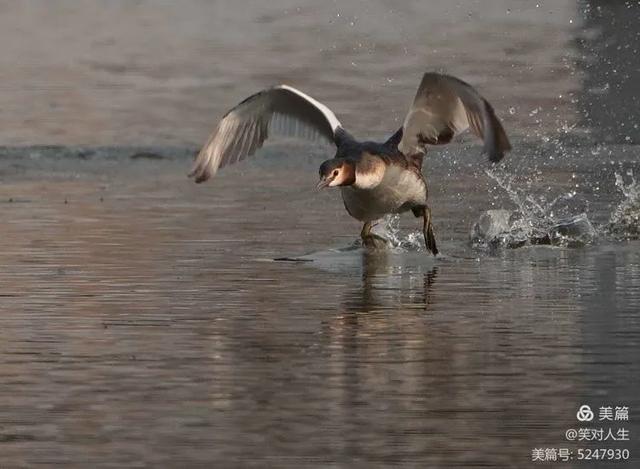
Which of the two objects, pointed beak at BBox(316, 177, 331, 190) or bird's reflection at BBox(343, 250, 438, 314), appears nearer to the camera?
bird's reflection at BBox(343, 250, 438, 314)

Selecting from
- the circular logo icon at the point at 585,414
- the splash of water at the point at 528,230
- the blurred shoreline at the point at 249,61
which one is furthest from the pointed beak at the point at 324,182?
the blurred shoreline at the point at 249,61

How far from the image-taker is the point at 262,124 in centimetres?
1350

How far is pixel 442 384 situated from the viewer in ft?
27.7

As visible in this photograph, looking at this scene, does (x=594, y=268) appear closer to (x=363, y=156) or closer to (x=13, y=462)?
(x=363, y=156)

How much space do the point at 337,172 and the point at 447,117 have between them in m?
1.31

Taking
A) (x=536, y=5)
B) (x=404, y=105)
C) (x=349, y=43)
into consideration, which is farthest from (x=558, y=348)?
(x=536, y=5)

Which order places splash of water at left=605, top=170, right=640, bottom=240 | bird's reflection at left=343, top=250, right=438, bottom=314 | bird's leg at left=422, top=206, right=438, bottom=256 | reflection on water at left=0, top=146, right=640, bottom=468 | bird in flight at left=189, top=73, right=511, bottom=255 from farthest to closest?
splash of water at left=605, top=170, right=640, bottom=240 < bird's leg at left=422, top=206, right=438, bottom=256 < bird in flight at left=189, top=73, right=511, bottom=255 < bird's reflection at left=343, top=250, right=438, bottom=314 < reflection on water at left=0, top=146, right=640, bottom=468

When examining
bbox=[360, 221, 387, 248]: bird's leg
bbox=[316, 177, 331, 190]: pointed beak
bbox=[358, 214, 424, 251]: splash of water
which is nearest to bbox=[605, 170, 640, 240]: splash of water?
bbox=[358, 214, 424, 251]: splash of water

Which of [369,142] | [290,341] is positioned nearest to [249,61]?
[369,142]

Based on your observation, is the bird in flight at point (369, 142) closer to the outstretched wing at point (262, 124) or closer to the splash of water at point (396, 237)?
the outstretched wing at point (262, 124)

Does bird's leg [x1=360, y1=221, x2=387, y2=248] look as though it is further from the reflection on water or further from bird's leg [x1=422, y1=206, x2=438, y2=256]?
bird's leg [x1=422, y1=206, x2=438, y2=256]

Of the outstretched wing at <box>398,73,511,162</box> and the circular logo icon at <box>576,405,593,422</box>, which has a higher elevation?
the outstretched wing at <box>398,73,511,162</box>

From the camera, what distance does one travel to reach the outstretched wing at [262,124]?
13.1 metres

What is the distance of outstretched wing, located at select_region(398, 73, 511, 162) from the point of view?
38.9 ft
